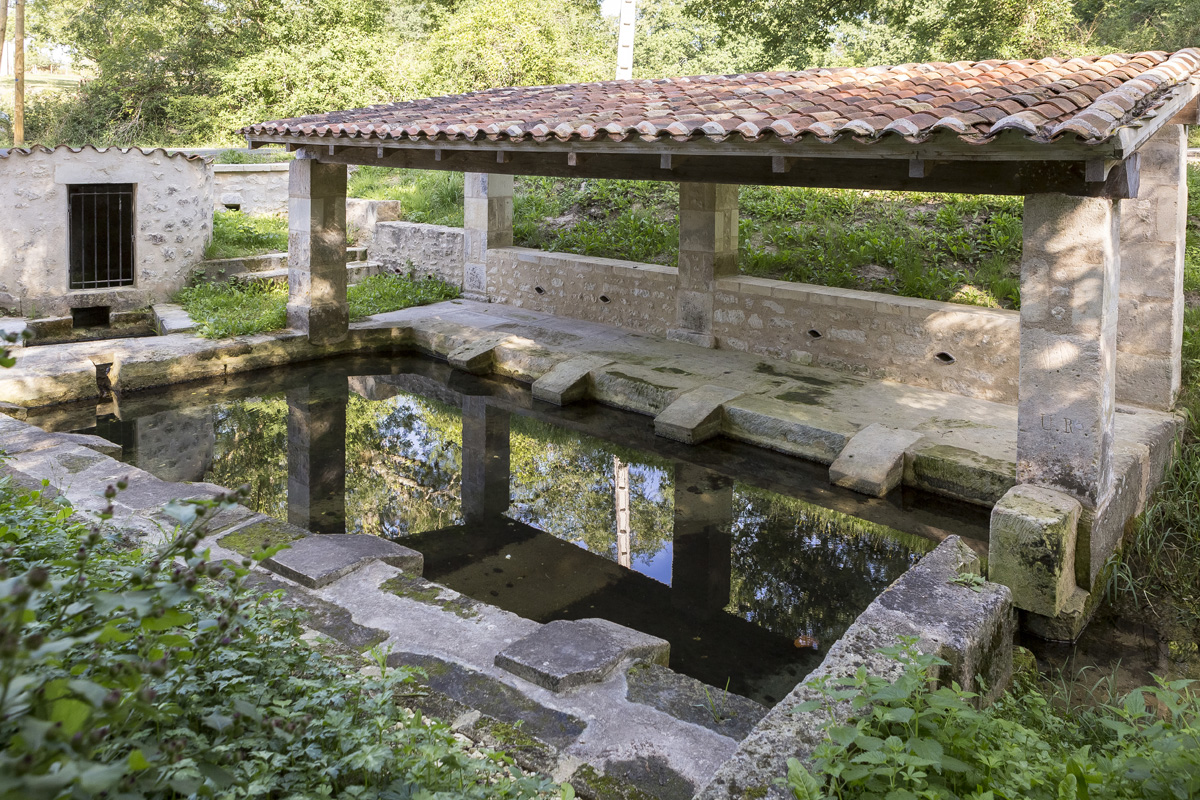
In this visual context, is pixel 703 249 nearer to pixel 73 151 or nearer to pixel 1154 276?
pixel 1154 276

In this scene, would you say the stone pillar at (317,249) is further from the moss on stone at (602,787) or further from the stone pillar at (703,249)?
the moss on stone at (602,787)

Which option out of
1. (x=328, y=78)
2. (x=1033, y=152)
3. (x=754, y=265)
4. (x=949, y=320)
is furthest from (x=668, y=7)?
(x=1033, y=152)

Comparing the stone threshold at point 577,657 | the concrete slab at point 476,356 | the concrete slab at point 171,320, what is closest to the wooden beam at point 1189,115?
the stone threshold at point 577,657

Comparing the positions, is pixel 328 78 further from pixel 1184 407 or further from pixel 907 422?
pixel 1184 407

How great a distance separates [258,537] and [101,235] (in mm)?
7950

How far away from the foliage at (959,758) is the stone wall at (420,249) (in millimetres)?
10816

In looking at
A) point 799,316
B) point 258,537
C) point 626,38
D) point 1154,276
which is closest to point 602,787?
point 258,537

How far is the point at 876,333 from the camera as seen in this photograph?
850cm

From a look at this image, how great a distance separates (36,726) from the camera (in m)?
1.18

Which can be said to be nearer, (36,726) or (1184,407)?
(36,726)

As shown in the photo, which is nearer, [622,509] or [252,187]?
[622,509]

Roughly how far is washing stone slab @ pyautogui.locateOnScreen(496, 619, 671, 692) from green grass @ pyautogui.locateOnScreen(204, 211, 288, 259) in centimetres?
1008

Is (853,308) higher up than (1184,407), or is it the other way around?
(853,308)

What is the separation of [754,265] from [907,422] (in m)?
3.58
